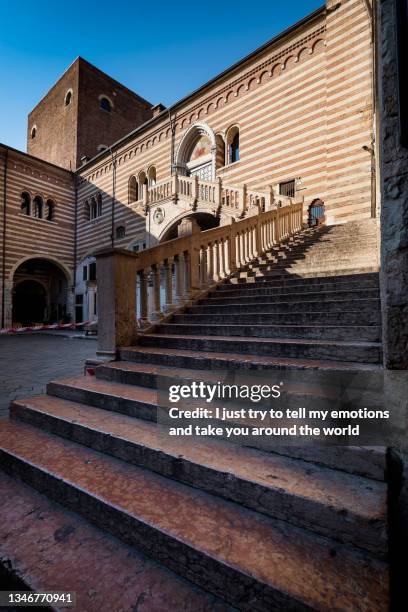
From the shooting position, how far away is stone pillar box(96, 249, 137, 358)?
374cm

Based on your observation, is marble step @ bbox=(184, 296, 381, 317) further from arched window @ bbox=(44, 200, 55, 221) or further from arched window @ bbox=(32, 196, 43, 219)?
arched window @ bbox=(44, 200, 55, 221)

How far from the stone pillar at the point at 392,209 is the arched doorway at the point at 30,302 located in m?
26.8

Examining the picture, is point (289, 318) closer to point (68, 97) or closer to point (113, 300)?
point (113, 300)

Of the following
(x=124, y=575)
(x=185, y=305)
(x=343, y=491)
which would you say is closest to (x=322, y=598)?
(x=343, y=491)

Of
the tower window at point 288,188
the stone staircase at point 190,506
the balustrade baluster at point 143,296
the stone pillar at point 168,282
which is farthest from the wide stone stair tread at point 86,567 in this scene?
the tower window at point 288,188

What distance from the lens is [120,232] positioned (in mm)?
19359

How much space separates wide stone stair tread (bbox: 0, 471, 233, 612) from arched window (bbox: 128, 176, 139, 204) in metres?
20.0

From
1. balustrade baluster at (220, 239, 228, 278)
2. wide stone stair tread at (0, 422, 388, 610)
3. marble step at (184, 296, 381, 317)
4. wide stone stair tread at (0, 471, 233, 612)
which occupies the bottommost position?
wide stone stair tread at (0, 471, 233, 612)

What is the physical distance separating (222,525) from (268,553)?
269 millimetres

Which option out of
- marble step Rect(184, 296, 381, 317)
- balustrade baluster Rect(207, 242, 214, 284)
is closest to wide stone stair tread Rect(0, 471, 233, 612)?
marble step Rect(184, 296, 381, 317)

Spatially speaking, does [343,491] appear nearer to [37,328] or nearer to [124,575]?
[124,575]

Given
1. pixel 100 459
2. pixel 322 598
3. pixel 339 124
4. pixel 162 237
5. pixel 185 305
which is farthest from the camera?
pixel 162 237

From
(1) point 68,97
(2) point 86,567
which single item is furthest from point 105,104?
(2) point 86,567

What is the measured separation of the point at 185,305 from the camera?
521 cm
